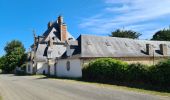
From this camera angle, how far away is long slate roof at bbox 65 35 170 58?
3288 centimetres

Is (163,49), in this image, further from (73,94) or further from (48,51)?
(73,94)

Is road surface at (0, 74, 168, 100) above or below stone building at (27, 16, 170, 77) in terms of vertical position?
below

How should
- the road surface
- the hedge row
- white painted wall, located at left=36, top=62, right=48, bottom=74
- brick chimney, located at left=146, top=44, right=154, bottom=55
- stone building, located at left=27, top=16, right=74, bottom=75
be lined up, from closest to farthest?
the road surface, the hedge row, brick chimney, located at left=146, top=44, right=154, bottom=55, stone building, located at left=27, top=16, right=74, bottom=75, white painted wall, located at left=36, top=62, right=48, bottom=74

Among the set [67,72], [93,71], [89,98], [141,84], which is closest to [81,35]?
[67,72]

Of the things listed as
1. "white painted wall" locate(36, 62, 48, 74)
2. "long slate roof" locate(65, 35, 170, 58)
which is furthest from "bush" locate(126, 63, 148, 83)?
"white painted wall" locate(36, 62, 48, 74)

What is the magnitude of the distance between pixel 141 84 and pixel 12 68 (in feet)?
173

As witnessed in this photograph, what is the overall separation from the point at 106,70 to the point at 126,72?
3.48 metres

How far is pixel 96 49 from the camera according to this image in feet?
111

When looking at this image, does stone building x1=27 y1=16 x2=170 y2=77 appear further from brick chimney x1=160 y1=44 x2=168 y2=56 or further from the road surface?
the road surface

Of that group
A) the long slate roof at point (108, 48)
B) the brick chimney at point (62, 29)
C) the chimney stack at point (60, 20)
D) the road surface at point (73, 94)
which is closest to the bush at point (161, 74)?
the road surface at point (73, 94)

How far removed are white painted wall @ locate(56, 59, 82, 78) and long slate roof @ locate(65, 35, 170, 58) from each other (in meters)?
1.13

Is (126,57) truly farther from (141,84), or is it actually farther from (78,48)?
(141,84)

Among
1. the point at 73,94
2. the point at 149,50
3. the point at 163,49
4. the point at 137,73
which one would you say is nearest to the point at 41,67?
the point at 149,50

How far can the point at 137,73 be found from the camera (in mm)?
19469
